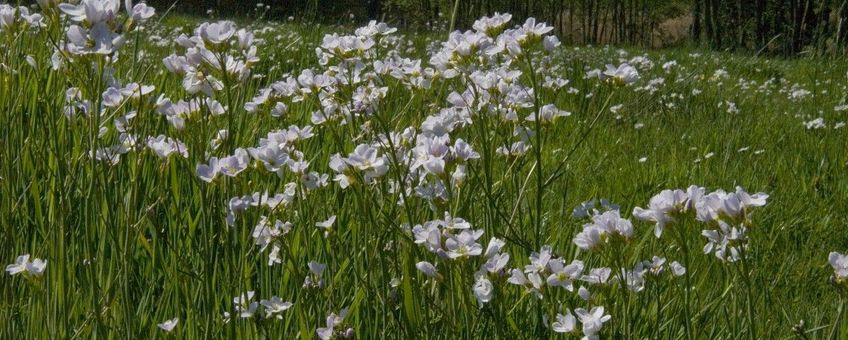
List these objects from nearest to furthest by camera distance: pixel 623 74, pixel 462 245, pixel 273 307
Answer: pixel 462 245 → pixel 273 307 → pixel 623 74

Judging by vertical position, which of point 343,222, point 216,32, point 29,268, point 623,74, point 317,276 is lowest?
point 343,222

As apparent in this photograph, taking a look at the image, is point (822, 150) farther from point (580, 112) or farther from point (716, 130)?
point (580, 112)

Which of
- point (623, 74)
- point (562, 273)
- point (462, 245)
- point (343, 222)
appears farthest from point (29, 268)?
point (623, 74)

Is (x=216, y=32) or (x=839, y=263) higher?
(x=216, y=32)

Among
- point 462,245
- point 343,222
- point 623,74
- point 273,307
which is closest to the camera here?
point 462,245

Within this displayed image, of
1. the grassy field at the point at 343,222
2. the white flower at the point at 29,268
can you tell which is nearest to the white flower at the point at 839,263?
the grassy field at the point at 343,222

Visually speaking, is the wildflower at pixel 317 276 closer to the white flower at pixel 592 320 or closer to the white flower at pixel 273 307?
the white flower at pixel 273 307

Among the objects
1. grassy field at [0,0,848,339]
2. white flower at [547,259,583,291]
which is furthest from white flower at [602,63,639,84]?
white flower at [547,259,583,291]

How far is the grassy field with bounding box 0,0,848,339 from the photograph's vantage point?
1.33m

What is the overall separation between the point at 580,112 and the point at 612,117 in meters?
0.43

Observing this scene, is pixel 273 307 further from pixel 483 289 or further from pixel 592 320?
pixel 592 320

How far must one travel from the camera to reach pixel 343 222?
2174 mm

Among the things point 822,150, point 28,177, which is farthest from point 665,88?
point 28,177

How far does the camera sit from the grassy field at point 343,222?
1.33m
